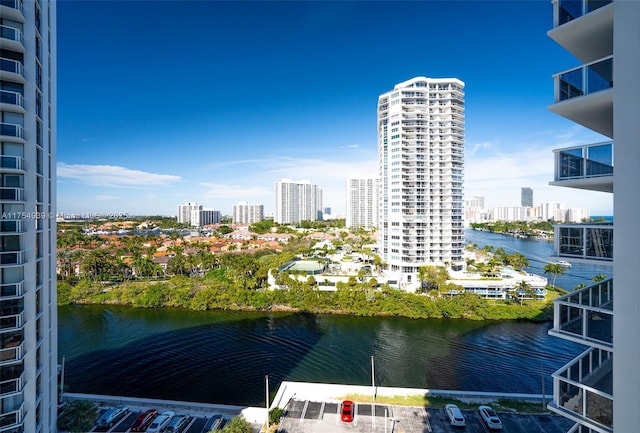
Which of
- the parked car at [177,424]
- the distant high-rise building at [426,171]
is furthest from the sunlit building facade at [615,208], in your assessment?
the distant high-rise building at [426,171]

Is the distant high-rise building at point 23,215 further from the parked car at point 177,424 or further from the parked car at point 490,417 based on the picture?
the parked car at point 490,417

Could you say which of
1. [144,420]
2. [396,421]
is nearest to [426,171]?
[396,421]

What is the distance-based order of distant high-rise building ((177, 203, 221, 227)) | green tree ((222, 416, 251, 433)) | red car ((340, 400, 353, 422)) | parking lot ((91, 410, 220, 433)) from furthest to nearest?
distant high-rise building ((177, 203, 221, 227)), red car ((340, 400, 353, 422)), parking lot ((91, 410, 220, 433)), green tree ((222, 416, 251, 433))

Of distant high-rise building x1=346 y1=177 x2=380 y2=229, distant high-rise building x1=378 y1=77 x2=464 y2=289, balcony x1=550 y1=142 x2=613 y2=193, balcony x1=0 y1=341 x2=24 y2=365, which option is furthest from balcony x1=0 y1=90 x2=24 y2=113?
distant high-rise building x1=346 y1=177 x2=380 y2=229

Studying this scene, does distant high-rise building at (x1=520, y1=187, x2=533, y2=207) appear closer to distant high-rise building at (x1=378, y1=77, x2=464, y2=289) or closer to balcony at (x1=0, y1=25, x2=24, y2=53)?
distant high-rise building at (x1=378, y1=77, x2=464, y2=289)

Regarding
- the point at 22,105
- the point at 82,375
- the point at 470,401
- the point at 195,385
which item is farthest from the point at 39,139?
the point at 470,401

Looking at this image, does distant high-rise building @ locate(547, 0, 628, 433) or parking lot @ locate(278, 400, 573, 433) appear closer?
distant high-rise building @ locate(547, 0, 628, 433)

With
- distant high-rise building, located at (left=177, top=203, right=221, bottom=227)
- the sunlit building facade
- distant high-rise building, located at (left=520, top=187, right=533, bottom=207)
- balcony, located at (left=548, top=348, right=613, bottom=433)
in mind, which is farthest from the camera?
distant high-rise building, located at (left=520, top=187, right=533, bottom=207)
